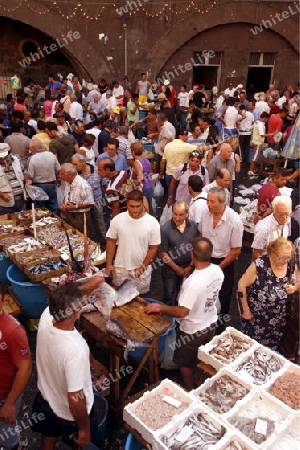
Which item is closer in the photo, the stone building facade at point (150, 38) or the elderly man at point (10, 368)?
the elderly man at point (10, 368)

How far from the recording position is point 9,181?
650cm

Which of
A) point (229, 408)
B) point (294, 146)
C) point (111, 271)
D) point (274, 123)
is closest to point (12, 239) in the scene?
point (111, 271)

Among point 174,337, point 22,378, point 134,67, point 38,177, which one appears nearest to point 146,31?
point 134,67

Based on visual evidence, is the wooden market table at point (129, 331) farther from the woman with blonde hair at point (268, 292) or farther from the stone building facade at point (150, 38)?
the stone building facade at point (150, 38)

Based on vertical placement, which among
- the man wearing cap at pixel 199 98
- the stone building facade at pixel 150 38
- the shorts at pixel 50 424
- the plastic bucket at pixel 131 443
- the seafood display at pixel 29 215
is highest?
the stone building facade at pixel 150 38

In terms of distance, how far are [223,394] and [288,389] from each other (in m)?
0.55

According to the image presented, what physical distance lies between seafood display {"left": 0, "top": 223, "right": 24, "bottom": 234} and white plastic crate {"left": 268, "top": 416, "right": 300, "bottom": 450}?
4501 millimetres

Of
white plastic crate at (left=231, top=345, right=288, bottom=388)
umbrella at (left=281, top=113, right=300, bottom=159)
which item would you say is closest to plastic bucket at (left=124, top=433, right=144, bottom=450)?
white plastic crate at (left=231, top=345, right=288, bottom=388)

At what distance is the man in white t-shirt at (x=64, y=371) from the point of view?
285 cm

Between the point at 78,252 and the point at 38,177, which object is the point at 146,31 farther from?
the point at 78,252

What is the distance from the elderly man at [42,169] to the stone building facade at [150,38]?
11419 mm

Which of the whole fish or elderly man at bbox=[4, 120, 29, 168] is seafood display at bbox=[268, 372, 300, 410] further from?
elderly man at bbox=[4, 120, 29, 168]

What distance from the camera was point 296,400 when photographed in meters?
3.28

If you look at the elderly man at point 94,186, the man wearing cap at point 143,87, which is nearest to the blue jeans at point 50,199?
the elderly man at point 94,186
